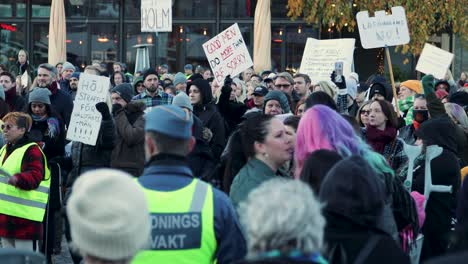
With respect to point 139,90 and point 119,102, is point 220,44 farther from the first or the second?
point 119,102

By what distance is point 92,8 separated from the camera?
104ft

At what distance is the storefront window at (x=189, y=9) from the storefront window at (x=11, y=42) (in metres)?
3.09

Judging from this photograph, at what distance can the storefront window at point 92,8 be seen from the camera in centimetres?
3153

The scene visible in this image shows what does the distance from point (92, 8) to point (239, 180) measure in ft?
86.5

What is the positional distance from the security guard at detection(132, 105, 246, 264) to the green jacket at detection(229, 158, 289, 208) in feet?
2.79

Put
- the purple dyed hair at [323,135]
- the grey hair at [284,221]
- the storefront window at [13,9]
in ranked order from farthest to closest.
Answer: the storefront window at [13,9] → the purple dyed hair at [323,135] → the grey hair at [284,221]

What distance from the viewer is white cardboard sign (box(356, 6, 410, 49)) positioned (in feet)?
46.0

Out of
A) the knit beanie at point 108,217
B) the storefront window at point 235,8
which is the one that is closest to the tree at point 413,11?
the storefront window at point 235,8

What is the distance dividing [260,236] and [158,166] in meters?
1.42

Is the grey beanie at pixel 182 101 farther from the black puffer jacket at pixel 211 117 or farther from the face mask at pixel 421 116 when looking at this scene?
the face mask at pixel 421 116

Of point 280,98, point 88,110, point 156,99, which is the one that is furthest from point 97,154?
point 156,99

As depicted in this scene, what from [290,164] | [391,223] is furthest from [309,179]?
[290,164]

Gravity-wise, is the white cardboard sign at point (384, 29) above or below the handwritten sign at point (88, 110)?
above

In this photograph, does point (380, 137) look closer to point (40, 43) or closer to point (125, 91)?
point (125, 91)
